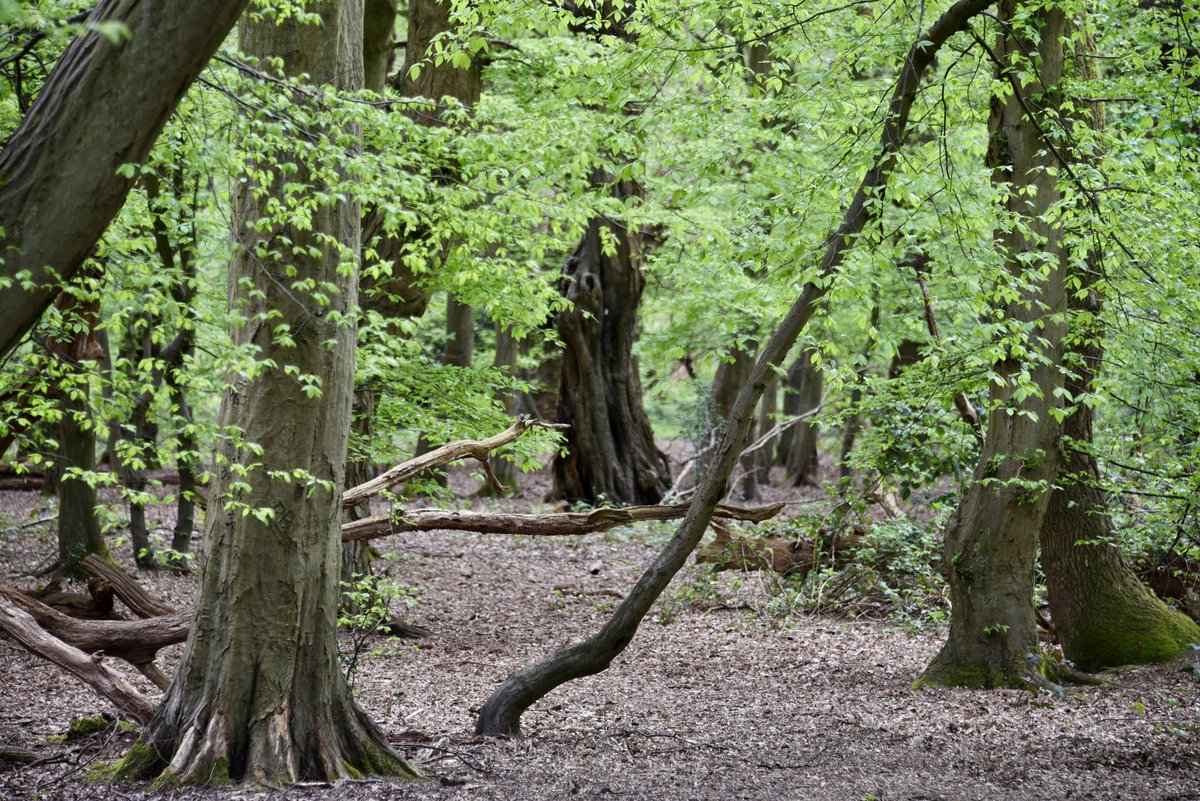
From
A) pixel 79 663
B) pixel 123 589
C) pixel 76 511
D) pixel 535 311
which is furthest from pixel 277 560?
pixel 76 511

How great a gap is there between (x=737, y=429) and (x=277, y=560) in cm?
264

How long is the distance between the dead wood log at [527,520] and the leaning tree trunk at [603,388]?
842cm

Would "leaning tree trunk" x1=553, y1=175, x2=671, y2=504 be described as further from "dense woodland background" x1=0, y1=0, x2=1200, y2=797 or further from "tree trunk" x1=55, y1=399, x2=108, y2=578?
"tree trunk" x1=55, y1=399, x2=108, y2=578

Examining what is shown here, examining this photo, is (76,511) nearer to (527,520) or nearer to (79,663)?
(79,663)

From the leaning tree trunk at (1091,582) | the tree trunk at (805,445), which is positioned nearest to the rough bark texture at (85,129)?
the leaning tree trunk at (1091,582)

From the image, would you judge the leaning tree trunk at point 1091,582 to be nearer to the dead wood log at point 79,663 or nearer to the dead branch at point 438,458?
the dead branch at point 438,458

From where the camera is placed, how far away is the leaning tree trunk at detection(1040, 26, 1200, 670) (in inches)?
305

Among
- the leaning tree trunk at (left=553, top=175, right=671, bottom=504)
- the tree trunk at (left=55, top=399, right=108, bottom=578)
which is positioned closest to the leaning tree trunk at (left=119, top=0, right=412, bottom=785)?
the tree trunk at (left=55, top=399, right=108, bottom=578)

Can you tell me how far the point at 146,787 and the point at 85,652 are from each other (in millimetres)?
1695

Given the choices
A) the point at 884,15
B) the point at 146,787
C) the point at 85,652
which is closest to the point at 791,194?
the point at 884,15

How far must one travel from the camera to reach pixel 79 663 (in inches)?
223

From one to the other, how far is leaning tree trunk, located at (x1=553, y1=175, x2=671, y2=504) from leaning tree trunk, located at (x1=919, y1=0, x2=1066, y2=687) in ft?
29.9

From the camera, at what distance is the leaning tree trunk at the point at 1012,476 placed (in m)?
6.96

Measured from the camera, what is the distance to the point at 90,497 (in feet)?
31.5
